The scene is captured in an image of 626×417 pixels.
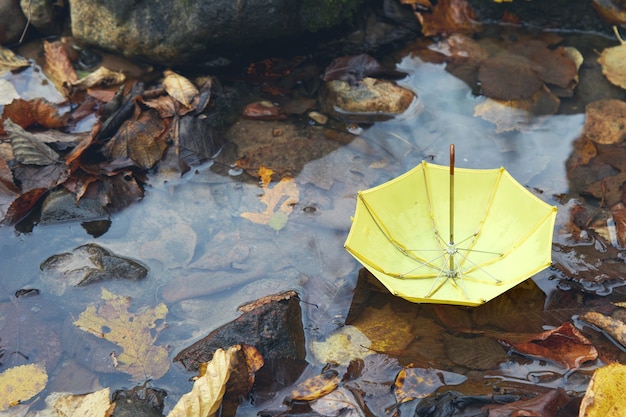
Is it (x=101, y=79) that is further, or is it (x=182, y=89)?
(x=101, y=79)

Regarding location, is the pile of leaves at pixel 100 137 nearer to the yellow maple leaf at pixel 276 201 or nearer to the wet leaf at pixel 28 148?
the wet leaf at pixel 28 148

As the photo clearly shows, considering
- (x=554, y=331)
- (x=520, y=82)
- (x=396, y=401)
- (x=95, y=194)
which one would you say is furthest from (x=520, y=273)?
(x=95, y=194)

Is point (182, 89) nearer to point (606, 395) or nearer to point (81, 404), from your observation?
point (81, 404)

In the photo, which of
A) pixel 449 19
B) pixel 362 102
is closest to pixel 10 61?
pixel 362 102

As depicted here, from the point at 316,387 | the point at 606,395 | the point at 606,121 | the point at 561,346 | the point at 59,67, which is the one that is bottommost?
the point at 316,387

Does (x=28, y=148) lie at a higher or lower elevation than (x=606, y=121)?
higher
